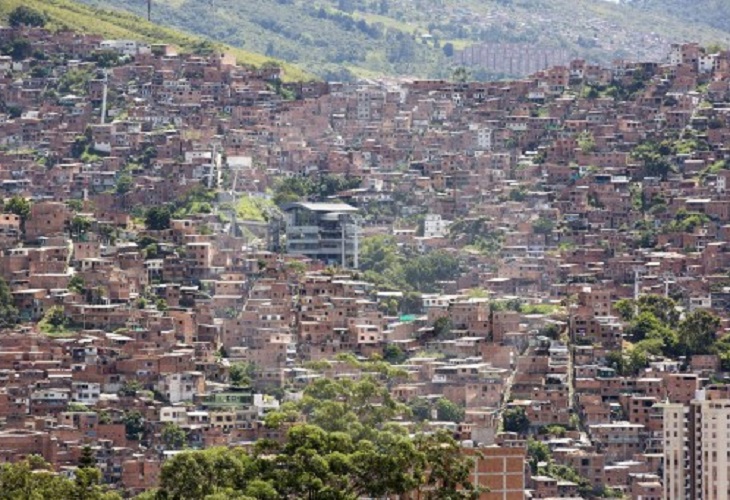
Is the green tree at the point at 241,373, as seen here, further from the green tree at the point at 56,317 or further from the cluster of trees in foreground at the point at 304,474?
the cluster of trees in foreground at the point at 304,474

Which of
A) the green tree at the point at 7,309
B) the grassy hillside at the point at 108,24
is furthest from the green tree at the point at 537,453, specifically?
the grassy hillside at the point at 108,24

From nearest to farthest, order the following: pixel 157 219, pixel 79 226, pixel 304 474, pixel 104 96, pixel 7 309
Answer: pixel 304 474 < pixel 7 309 < pixel 79 226 < pixel 157 219 < pixel 104 96

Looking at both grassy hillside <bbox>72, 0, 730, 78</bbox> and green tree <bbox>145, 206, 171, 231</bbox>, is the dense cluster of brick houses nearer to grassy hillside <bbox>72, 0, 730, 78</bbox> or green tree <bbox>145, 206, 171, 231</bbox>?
green tree <bbox>145, 206, 171, 231</bbox>

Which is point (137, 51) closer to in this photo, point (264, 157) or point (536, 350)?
point (264, 157)

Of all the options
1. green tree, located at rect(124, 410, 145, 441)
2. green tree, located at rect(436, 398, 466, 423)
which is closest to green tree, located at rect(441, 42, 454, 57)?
green tree, located at rect(436, 398, 466, 423)

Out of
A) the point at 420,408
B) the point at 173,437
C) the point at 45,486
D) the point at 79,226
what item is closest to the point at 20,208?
the point at 79,226

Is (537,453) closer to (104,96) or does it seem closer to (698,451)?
(698,451)
